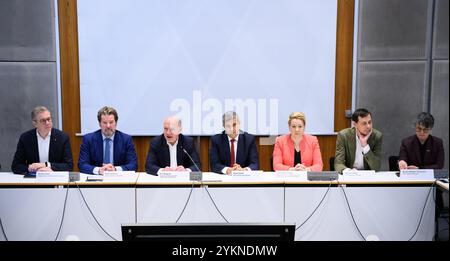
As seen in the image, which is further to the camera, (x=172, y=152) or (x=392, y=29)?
(x=392, y=29)

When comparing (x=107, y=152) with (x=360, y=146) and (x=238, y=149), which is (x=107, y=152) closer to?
(x=238, y=149)

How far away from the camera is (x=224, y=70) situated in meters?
4.44

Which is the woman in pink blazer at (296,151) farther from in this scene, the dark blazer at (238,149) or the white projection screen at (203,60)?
the white projection screen at (203,60)

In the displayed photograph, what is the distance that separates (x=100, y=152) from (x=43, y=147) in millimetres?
451

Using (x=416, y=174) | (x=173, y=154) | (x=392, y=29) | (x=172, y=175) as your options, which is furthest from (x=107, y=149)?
(x=392, y=29)

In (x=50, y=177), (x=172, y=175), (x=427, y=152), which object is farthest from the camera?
(x=427, y=152)

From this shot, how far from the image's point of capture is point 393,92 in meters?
4.57

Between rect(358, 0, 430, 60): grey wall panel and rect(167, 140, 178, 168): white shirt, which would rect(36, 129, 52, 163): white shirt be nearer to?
rect(167, 140, 178, 168): white shirt

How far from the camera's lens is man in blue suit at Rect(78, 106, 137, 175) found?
11.2 feet

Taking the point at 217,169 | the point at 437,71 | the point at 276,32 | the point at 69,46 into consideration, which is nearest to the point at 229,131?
the point at 217,169

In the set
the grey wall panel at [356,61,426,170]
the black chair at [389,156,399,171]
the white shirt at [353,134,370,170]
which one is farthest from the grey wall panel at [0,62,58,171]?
the black chair at [389,156,399,171]

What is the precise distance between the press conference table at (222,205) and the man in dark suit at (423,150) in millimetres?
750

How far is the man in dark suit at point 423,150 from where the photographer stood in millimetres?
3537

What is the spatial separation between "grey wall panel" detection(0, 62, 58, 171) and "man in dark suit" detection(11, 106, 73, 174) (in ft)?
3.54
